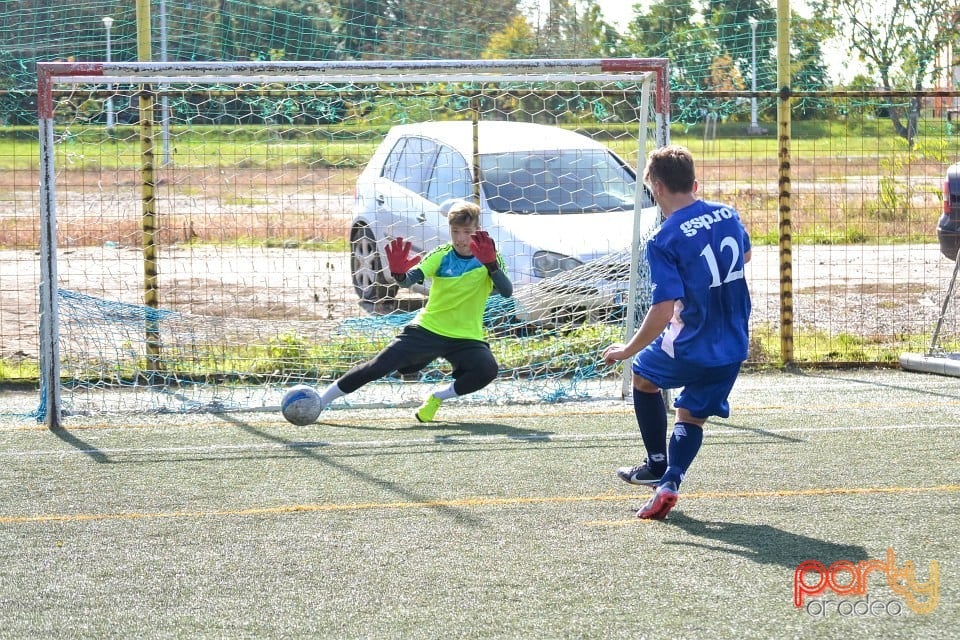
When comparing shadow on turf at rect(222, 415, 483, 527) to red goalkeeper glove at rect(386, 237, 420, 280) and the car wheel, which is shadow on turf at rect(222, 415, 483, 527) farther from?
the car wheel

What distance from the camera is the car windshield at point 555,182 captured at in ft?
30.2

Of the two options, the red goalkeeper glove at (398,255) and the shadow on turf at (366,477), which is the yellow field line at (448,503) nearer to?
the shadow on turf at (366,477)

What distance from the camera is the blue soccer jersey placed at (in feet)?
15.3

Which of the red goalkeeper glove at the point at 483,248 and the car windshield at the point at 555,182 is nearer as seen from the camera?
the red goalkeeper glove at the point at 483,248

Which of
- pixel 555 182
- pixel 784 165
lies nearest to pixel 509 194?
pixel 555 182

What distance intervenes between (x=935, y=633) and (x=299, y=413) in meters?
3.91

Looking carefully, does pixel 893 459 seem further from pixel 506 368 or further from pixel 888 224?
pixel 888 224

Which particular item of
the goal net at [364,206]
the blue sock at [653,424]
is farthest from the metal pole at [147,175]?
the blue sock at [653,424]

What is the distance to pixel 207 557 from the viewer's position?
444 centimetres

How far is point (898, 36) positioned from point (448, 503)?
6066mm

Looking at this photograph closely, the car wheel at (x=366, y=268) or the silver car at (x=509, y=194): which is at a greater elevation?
the silver car at (x=509, y=194)

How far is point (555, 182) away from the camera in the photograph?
932 centimetres

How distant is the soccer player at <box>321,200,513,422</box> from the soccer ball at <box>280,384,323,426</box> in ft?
0.39

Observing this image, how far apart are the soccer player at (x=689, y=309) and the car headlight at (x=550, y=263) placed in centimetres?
380
